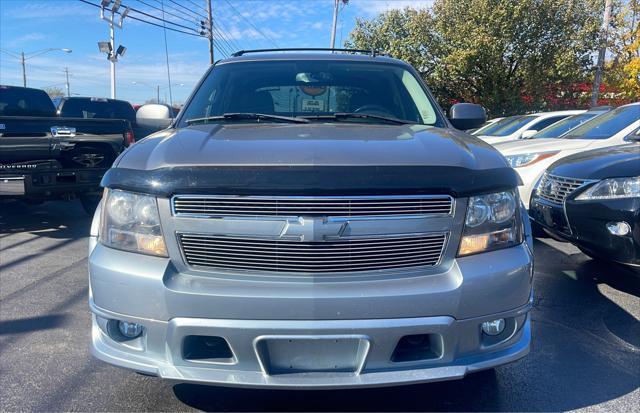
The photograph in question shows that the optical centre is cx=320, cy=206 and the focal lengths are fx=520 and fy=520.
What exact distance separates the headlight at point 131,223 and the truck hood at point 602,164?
3.72 m

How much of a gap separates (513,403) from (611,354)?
1.06 meters

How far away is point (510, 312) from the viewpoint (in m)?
2.31

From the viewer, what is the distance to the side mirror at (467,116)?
384 cm

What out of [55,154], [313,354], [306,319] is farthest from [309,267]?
[55,154]

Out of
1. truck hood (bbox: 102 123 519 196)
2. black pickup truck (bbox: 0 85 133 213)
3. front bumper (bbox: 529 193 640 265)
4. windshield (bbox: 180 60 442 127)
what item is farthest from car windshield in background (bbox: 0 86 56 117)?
front bumper (bbox: 529 193 640 265)

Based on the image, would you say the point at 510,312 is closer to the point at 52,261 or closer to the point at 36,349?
the point at 36,349

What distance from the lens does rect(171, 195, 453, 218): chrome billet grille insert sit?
215 centimetres

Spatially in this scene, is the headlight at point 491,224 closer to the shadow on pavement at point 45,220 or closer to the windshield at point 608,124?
the windshield at point 608,124

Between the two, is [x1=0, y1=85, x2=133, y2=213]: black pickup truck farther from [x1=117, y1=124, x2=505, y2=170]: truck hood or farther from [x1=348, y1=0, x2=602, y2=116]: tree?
[x1=348, y1=0, x2=602, y2=116]: tree

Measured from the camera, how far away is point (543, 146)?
7168 mm

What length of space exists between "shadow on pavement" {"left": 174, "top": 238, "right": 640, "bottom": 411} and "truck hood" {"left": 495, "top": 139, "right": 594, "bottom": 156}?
3.37 meters

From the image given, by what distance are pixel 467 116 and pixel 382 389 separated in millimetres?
2073

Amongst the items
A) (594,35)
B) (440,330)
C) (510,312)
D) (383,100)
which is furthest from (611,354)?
(594,35)

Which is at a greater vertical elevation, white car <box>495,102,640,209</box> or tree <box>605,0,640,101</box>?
tree <box>605,0,640,101</box>
